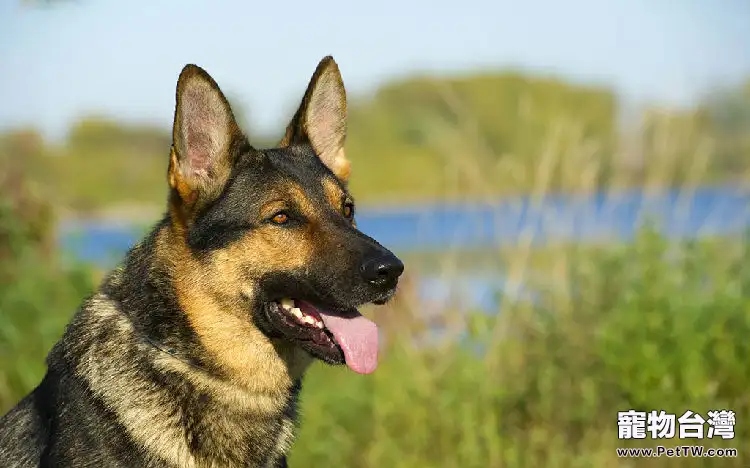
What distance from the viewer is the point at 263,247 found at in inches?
163

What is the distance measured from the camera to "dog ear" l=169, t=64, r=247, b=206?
410 centimetres

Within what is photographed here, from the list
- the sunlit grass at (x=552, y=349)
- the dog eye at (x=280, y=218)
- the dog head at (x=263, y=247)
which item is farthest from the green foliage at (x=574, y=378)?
the dog eye at (x=280, y=218)

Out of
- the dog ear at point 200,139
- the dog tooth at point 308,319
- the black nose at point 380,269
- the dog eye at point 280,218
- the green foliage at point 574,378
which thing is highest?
the dog ear at point 200,139

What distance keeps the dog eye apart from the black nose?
46 centimetres

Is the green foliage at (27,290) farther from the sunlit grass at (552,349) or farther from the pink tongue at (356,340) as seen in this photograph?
the pink tongue at (356,340)

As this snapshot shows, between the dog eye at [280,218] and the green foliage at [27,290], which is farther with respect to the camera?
the green foliage at [27,290]

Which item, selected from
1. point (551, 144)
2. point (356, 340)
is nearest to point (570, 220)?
point (551, 144)

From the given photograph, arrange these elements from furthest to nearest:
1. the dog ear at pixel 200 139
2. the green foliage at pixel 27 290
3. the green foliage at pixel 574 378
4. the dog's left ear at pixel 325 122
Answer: the green foliage at pixel 27 290, the green foliage at pixel 574 378, the dog's left ear at pixel 325 122, the dog ear at pixel 200 139

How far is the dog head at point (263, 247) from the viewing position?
4055 mm

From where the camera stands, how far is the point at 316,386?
756cm

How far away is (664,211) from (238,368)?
14.4ft

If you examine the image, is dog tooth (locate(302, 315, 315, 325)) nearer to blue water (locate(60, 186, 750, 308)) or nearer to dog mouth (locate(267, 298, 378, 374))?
dog mouth (locate(267, 298, 378, 374))

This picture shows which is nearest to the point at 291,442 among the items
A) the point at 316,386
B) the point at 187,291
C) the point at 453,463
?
the point at 187,291

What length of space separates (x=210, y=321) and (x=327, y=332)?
0.54m
